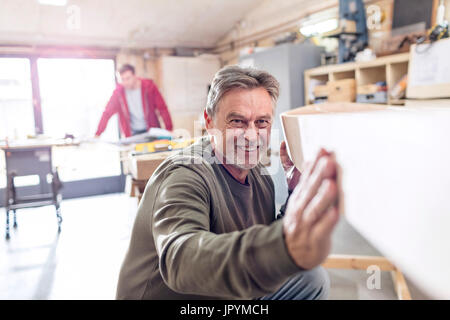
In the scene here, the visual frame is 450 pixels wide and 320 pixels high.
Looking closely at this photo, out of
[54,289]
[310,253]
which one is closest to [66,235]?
[54,289]

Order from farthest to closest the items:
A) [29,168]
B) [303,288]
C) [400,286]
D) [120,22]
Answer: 1. [120,22]
2. [29,168]
3. [400,286]
4. [303,288]

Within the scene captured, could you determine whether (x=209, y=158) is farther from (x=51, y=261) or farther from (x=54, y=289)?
(x=51, y=261)

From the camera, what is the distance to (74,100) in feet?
10.9

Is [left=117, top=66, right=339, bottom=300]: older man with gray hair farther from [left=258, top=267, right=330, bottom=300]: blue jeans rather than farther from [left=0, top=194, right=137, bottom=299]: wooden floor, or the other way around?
A: [left=0, top=194, right=137, bottom=299]: wooden floor

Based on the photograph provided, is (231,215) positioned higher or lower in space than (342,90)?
lower

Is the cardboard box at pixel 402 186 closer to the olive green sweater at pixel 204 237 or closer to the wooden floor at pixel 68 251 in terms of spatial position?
the olive green sweater at pixel 204 237

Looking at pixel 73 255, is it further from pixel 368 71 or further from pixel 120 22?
pixel 120 22

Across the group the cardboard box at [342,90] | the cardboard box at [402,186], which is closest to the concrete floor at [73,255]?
the cardboard box at [402,186]

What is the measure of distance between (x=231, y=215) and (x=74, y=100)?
319cm

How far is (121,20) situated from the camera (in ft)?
12.0

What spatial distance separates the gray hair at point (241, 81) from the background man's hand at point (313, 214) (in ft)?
0.82

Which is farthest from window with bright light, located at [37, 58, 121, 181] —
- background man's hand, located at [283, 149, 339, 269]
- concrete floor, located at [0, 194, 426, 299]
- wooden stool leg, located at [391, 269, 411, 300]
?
background man's hand, located at [283, 149, 339, 269]

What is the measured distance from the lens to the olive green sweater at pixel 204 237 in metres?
0.36

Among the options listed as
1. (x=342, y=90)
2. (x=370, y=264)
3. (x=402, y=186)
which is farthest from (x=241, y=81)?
(x=342, y=90)
